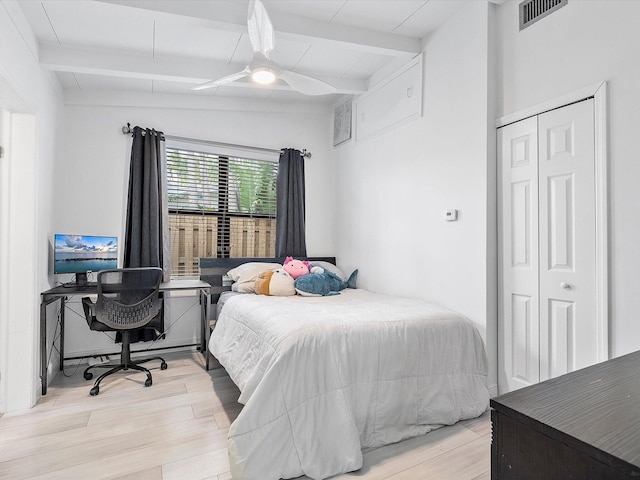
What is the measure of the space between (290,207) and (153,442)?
110 inches

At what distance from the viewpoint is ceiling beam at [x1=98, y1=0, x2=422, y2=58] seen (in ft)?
7.91

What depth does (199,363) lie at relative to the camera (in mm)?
A: 3531

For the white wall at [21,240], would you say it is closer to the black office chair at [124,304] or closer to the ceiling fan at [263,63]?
the black office chair at [124,304]

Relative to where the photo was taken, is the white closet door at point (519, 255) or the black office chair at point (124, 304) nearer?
the white closet door at point (519, 255)

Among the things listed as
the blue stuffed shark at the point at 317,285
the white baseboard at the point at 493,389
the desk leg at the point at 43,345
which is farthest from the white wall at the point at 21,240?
the white baseboard at the point at 493,389

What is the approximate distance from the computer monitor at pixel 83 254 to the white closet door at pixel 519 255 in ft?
10.9

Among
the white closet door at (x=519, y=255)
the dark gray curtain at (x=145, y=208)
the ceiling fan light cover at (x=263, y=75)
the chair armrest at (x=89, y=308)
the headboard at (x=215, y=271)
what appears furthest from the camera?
the headboard at (x=215, y=271)

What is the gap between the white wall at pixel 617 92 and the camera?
1910mm

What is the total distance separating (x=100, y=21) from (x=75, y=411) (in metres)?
2.72

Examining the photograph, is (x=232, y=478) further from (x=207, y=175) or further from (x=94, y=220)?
(x=207, y=175)

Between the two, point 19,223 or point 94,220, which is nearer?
point 19,223

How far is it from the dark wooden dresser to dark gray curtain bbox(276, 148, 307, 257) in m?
3.61

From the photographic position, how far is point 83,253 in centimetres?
319

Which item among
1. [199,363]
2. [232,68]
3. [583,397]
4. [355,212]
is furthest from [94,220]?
[583,397]
